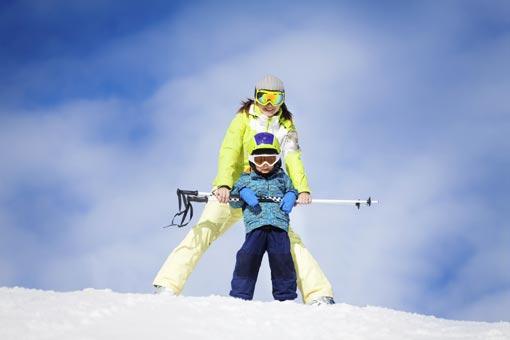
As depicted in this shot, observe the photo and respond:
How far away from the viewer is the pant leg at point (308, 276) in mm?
6609

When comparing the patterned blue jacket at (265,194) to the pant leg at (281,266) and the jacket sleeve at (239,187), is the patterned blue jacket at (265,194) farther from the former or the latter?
the pant leg at (281,266)

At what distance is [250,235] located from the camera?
6.39m

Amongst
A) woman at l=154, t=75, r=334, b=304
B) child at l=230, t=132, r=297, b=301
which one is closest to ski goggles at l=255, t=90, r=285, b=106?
woman at l=154, t=75, r=334, b=304

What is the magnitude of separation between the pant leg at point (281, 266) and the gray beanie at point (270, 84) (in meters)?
1.48

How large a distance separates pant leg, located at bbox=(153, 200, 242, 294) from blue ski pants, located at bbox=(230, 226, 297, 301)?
521mm

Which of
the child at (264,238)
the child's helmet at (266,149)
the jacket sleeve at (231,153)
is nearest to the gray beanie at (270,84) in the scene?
the jacket sleeve at (231,153)

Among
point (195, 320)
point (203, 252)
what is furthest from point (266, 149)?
point (195, 320)

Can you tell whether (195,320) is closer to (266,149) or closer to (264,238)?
(264,238)

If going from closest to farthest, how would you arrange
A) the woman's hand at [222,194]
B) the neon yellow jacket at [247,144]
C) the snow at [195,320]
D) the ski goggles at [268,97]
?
the snow at [195,320], the woman's hand at [222,194], the neon yellow jacket at [247,144], the ski goggles at [268,97]

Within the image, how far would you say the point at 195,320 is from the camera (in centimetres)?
432

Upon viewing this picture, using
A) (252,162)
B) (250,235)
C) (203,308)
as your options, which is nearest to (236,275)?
(250,235)

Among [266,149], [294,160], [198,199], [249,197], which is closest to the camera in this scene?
[249,197]

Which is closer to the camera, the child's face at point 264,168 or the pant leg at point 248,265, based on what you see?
the pant leg at point 248,265

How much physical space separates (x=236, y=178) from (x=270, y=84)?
1017mm
